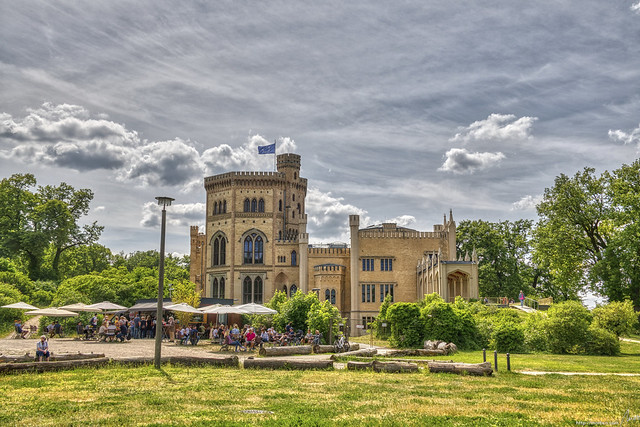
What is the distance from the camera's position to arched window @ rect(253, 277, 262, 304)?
64125 mm

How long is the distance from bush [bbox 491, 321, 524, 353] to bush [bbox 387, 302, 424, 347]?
4823 mm

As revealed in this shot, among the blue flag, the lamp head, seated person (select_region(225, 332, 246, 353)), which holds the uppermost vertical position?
the blue flag

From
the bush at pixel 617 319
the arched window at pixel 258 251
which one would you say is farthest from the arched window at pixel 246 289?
the bush at pixel 617 319

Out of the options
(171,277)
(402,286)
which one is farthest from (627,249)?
(171,277)

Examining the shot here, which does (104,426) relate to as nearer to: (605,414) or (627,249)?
(605,414)

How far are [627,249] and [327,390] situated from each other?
33.9 meters

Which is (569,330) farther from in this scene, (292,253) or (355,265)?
(292,253)

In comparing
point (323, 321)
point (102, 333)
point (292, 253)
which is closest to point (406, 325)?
point (323, 321)

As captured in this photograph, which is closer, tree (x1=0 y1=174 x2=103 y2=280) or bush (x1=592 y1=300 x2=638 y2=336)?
bush (x1=592 y1=300 x2=638 y2=336)

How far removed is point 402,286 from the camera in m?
59.3

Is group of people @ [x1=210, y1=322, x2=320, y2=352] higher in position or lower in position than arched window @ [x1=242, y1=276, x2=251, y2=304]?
lower

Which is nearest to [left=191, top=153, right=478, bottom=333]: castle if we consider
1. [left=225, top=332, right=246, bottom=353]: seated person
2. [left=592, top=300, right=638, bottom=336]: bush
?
[left=592, top=300, right=638, bottom=336]: bush

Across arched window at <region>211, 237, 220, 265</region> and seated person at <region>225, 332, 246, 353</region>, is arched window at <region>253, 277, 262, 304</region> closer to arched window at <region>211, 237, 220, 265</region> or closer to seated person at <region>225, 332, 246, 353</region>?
arched window at <region>211, 237, 220, 265</region>

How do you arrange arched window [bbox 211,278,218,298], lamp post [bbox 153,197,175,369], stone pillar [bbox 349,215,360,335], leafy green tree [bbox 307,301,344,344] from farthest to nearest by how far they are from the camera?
arched window [bbox 211,278,218,298]
stone pillar [bbox 349,215,360,335]
leafy green tree [bbox 307,301,344,344]
lamp post [bbox 153,197,175,369]
